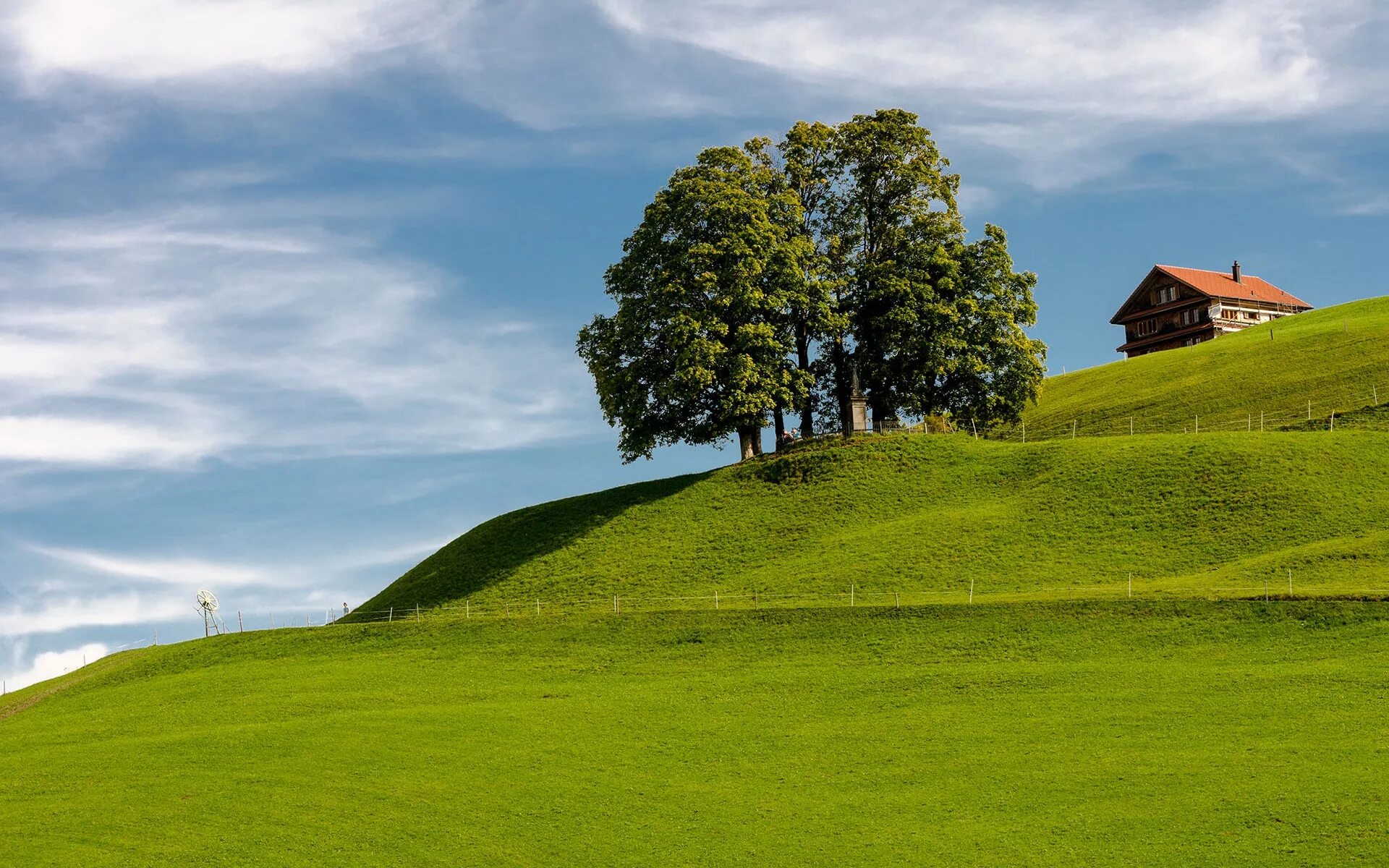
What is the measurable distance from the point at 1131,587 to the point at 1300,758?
21.8 metres

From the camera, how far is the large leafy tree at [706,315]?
85.8 meters

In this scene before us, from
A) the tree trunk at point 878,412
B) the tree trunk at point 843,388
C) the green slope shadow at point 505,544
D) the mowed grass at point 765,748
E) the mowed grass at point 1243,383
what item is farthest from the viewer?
the mowed grass at point 1243,383

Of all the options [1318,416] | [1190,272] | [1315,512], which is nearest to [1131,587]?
[1315,512]

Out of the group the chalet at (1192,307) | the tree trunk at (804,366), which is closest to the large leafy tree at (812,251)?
the tree trunk at (804,366)

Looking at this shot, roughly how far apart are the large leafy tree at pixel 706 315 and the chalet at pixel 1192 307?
76471 millimetres

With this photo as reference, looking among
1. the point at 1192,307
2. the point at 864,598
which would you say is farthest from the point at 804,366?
the point at 1192,307

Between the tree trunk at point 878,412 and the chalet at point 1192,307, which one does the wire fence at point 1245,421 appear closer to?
the tree trunk at point 878,412

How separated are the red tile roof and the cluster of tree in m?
67.6

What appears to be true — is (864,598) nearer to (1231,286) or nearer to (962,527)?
(962,527)

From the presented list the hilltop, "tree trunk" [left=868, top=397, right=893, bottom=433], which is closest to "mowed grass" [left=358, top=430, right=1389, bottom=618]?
the hilltop

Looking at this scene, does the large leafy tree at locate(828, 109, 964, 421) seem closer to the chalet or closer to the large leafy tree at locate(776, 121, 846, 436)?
the large leafy tree at locate(776, 121, 846, 436)

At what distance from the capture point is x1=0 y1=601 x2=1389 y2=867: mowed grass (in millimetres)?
41250

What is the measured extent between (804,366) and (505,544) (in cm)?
2295

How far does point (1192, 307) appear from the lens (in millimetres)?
153250
